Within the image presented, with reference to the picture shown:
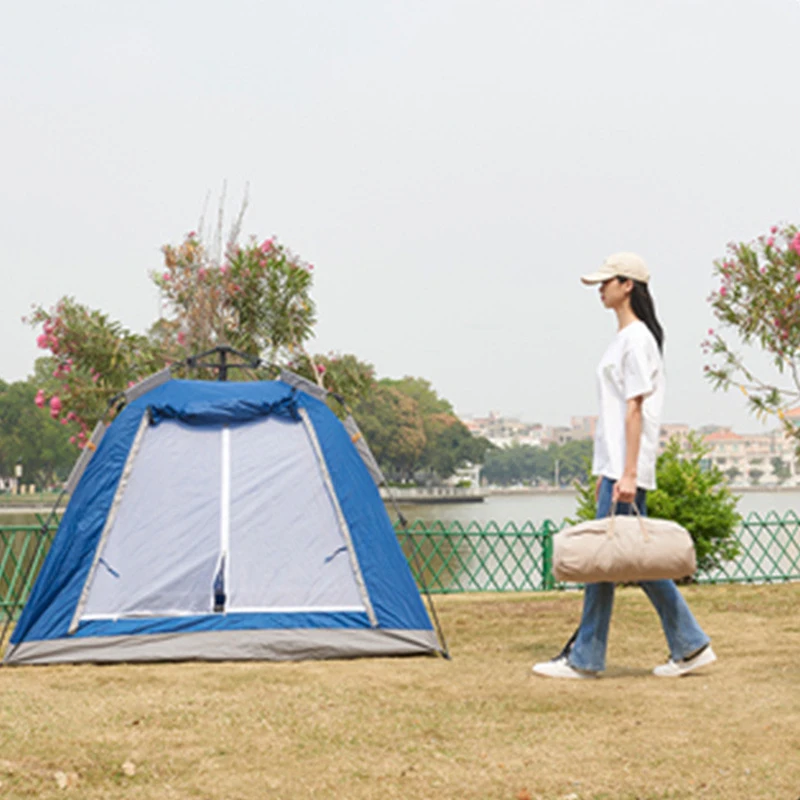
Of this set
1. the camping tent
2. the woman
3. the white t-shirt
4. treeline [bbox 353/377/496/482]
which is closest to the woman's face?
the woman

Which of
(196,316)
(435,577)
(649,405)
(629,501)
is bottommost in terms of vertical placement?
(435,577)

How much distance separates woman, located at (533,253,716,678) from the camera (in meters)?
5.82

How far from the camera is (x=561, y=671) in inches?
237

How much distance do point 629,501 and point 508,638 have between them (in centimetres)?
258

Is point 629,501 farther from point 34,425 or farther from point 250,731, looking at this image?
point 34,425

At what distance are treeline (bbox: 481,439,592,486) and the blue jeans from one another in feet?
512

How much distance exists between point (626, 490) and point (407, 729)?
5.27ft

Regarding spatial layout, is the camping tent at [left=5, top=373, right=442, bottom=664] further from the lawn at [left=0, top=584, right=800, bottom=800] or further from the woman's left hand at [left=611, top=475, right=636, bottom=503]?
the woman's left hand at [left=611, top=475, right=636, bottom=503]

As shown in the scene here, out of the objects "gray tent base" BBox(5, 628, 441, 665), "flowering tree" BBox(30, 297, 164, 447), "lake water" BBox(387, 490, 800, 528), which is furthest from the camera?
"lake water" BBox(387, 490, 800, 528)

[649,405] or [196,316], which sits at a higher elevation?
[196,316]

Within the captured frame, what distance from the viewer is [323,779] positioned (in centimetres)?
413

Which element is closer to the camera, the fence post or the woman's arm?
the woman's arm

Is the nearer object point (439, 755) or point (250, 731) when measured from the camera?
point (439, 755)

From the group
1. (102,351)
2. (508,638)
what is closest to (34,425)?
(102,351)
